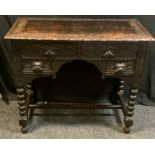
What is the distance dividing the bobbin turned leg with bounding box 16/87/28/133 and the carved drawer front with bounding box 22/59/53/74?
15cm

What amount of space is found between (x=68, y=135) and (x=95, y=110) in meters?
0.40

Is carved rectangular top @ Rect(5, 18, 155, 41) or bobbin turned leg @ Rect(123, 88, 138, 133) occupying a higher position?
carved rectangular top @ Rect(5, 18, 155, 41)

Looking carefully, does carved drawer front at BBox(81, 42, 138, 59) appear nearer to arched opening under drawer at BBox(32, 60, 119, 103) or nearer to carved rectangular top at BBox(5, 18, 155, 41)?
carved rectangular top at BBox(5, 18, 155, 41)

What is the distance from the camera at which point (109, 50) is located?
151cm

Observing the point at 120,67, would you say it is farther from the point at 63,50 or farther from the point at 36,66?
the point at 36,66

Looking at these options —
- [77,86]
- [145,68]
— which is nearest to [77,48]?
[77,86]

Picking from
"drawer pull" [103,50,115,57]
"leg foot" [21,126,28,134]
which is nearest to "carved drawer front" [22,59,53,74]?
"drawer pull" [103,50,115,57]

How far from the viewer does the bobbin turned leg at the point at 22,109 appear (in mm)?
1654

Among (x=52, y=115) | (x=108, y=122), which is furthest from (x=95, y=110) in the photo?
(x=52, y=115)

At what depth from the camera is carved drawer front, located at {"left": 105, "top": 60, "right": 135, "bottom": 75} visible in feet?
5.12

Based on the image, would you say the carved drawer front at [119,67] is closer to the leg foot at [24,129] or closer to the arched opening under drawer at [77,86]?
the arched opening under drawer at [77,86]

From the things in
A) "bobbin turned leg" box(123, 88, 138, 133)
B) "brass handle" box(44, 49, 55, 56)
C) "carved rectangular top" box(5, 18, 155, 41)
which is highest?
"carved rectangular top" box(5, 18, 155, 41)

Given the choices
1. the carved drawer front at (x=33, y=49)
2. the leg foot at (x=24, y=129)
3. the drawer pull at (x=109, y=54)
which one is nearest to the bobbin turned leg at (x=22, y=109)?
the leg foot at (x=24, y=129)

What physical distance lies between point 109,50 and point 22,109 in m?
0.71
